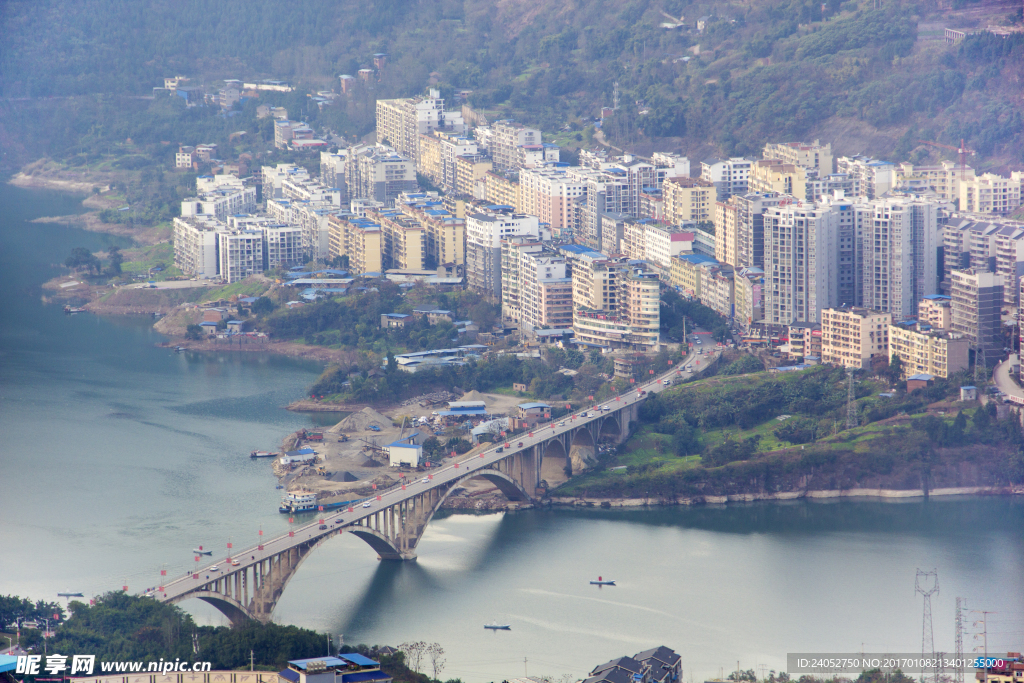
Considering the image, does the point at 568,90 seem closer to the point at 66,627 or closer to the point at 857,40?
the point at 857,40

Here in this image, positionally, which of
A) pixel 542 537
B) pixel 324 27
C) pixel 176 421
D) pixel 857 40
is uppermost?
pixel 324 27

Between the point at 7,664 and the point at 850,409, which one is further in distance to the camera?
the point at 850,409

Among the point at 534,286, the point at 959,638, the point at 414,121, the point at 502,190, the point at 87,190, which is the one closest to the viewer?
the point at 959,638

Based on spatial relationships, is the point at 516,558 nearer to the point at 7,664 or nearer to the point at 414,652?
the point at 414,652

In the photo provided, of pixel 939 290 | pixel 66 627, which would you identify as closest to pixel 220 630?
pixel 66 627

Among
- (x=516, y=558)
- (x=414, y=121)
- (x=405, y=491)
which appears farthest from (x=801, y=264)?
(x=414, y=121)

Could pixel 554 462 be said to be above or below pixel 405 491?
above

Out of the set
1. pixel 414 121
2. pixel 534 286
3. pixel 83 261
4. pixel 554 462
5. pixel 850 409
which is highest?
pixel 414 121

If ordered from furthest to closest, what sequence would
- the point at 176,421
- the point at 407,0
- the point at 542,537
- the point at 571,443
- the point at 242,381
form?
the point at 407,0 < the point at 242,381 < the point at 176,421 < the point at 571,443 < the point at 542,537
